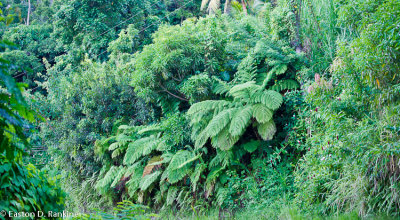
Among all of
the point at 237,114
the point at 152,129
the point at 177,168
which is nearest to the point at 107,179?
the point at 152,129

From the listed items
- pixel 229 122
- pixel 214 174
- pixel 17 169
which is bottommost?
pixel 214 174

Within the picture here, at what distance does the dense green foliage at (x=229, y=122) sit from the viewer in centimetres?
436

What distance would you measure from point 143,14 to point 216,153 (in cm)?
1087

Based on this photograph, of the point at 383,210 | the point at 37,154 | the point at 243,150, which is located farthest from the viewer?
the point at 37,154

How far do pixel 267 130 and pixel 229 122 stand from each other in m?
0.83

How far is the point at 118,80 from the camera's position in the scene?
34.8 feet

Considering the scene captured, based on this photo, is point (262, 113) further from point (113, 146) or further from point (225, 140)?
point (113, 146)

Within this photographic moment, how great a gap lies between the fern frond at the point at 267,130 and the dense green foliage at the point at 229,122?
0.10 ft

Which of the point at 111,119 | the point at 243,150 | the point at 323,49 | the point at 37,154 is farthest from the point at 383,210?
the point at 37,154

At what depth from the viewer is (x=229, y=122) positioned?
702 centimetres

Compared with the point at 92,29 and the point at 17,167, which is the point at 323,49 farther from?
the point at 92,29

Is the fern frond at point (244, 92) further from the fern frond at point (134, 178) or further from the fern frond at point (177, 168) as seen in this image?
the fern frond at point (134, 178)

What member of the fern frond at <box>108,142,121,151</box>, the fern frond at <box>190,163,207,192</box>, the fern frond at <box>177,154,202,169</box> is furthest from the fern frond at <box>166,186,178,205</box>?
the fern frond at <box>108,142,121,151</box>

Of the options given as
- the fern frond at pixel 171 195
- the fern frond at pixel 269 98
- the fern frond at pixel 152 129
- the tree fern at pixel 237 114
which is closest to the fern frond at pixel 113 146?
the fern frond at pixel 152 129
